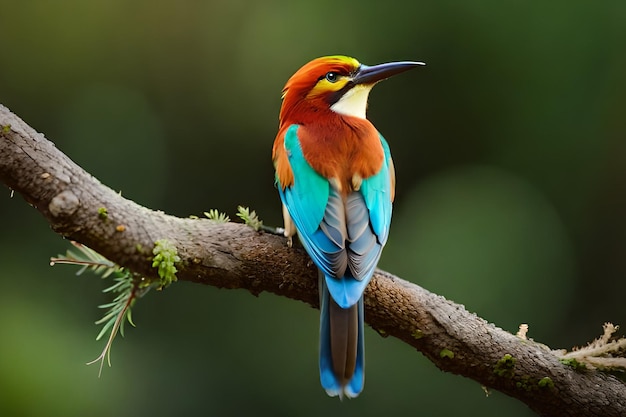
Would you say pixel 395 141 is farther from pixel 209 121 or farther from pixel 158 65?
pixel 158 65

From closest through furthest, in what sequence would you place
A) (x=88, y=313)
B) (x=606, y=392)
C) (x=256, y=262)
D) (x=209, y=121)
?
1. (x=256, y=262)
2. (x=606, y=392)
3. (x=88, y=313)
4. (x=209, y=121)

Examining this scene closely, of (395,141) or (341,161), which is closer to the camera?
(341,161)

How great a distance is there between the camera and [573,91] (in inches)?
220

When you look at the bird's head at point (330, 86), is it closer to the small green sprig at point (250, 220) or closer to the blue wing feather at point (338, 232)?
the blue wing feather at point (338, 232)

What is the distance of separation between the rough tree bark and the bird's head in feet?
2.48

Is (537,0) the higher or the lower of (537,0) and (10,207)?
the higher

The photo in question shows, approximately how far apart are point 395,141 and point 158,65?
1525mm

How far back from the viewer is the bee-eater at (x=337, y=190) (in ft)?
8.84

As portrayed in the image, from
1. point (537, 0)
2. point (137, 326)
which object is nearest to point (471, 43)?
point (537, 0)

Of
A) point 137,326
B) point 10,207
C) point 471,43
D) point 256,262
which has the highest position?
point 471,43

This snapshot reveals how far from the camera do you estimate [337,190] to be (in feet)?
9.80

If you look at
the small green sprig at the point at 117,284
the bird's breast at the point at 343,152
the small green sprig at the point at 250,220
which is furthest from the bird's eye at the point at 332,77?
the small green sprig at the point at 117,284

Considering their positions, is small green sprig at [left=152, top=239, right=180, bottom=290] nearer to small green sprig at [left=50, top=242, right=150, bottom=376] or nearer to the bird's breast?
small green sprig at [left=50, top=242, right=150, bottom=376]

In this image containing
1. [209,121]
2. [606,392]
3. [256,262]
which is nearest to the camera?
[256,262]
